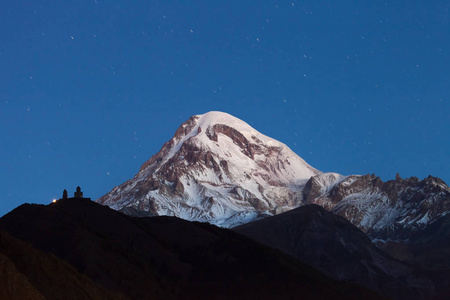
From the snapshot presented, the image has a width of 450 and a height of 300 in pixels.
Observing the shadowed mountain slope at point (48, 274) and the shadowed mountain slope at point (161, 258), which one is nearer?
the shadowed mountain slope at point (48, 274)

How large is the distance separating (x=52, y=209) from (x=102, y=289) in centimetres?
3899

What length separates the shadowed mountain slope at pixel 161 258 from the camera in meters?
114

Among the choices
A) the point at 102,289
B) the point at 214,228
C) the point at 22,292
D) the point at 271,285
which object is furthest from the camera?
the point at 214,228

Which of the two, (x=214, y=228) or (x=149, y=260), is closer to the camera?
(x=149, y=260)

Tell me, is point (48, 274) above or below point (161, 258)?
below

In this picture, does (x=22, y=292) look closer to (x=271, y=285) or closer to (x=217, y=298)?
(x=217, y=298)

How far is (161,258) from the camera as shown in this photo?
129m

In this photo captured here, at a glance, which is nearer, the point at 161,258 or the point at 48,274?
the point at 48,274

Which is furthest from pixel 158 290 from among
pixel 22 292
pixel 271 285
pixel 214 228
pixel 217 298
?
pixel 22 292

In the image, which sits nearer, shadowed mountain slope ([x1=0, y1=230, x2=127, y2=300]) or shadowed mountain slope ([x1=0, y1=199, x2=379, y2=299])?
shadowed mountain slope ([x1=0, y1=230, x2=127, y2=300])

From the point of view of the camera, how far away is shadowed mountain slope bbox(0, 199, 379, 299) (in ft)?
376

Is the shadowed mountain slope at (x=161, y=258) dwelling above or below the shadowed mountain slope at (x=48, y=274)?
above

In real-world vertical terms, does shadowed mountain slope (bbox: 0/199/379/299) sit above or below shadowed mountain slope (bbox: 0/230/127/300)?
above

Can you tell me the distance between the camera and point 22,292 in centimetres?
5697
